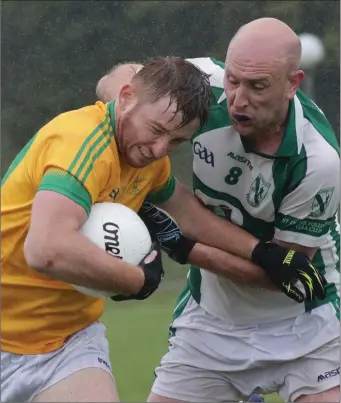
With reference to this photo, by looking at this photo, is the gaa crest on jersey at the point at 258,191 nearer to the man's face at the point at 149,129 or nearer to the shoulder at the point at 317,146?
the shoulder at the point at 317,146

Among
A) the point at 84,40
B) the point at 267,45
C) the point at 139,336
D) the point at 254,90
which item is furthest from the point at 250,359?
the point at 84,40

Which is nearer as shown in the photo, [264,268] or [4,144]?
[264,268]

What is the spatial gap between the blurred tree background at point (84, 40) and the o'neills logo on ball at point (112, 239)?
20.7 ft

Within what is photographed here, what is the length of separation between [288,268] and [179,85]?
3.04ft

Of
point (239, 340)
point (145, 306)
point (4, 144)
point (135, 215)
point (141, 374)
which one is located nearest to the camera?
point (135, 215)

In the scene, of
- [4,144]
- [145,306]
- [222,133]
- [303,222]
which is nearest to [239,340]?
[303,222]

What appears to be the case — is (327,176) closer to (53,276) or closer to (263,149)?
(263,149)

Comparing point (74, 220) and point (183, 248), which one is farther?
point (183, 248)

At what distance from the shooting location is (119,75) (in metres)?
4.07

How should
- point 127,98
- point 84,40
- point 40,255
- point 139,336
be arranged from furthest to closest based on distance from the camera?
1. point 84,40
2. point 139,336
3. point 127,98
4. point 40,255

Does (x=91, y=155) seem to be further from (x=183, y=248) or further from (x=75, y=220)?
(x=183, y=248)

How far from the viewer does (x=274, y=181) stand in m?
3.87

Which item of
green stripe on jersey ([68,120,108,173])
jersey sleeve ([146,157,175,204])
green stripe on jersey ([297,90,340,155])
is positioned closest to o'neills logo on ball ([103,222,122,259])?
green stripe on jersey ([68,120,108,173])

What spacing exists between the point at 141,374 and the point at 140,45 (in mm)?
4249
